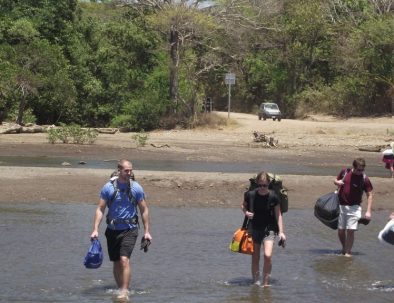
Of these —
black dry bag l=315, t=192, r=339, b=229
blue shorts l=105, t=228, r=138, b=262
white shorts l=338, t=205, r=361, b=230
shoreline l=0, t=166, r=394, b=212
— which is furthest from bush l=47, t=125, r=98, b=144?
blue shorts l=105, t=228, r=138, b=262

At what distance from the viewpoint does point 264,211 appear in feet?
31.1

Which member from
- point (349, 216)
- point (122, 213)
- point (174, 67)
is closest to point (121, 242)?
point (122, 213)

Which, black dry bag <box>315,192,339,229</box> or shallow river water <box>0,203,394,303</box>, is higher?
black dry bag <box>315,192,339,229</box>

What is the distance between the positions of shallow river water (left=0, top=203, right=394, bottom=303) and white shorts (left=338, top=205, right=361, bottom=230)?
485 mm

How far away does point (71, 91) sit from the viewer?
139 feet

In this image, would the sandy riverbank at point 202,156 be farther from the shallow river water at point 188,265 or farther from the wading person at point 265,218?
the wading person at point 265,218

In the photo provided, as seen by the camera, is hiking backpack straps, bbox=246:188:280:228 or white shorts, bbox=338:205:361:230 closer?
hiking backpack straps, bbox=246:188:280:228

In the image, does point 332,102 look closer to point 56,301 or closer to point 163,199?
point 163,199

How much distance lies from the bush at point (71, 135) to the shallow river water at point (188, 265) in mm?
16634

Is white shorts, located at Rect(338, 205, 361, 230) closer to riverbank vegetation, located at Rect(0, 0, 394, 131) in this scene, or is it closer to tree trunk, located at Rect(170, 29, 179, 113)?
riverbank vegetation, located at Rect(0, 0, 394, 131)

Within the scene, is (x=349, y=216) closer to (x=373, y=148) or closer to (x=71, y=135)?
(x=71, y=135)

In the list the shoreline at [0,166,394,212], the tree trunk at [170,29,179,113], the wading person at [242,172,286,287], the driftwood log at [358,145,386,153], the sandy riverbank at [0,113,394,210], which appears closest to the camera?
the wading person at [242,172,286,287]

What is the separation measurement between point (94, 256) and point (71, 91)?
113 feet

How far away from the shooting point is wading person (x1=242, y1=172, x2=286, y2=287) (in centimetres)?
939
